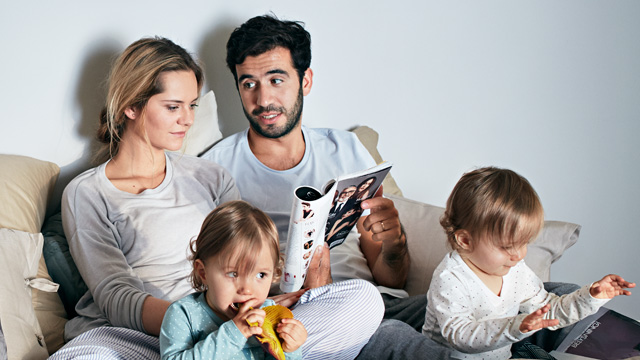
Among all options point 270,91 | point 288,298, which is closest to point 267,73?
point 270,91

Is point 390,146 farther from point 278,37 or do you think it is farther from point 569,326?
point 569,326

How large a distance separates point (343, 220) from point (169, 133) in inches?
20.3

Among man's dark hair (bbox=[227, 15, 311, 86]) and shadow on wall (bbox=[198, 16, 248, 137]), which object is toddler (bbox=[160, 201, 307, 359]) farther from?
shadow on wall (bbox=[198, 16, 248, 137])

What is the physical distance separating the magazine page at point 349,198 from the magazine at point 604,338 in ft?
2.02

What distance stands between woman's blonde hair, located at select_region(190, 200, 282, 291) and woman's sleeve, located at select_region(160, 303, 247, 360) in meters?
0.09

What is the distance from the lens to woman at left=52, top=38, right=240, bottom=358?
1.44 m

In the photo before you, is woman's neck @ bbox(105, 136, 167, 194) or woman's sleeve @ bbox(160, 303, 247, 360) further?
woman's neck @ bbox(105, 136, 167, 194)

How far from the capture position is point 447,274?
4.68 feet

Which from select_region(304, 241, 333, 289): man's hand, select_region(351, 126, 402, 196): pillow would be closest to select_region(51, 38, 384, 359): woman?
select_region(304, 241, 333, 289): man's hand

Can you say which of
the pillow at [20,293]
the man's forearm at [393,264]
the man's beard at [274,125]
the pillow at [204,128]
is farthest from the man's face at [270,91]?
the pillow at [20,293]

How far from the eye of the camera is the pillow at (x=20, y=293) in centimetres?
121

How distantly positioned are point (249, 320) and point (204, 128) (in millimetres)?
927

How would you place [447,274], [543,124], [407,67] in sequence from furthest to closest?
[543,124], [407,67], [447,274]

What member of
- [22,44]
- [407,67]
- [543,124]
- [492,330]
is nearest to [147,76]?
[22,44]
